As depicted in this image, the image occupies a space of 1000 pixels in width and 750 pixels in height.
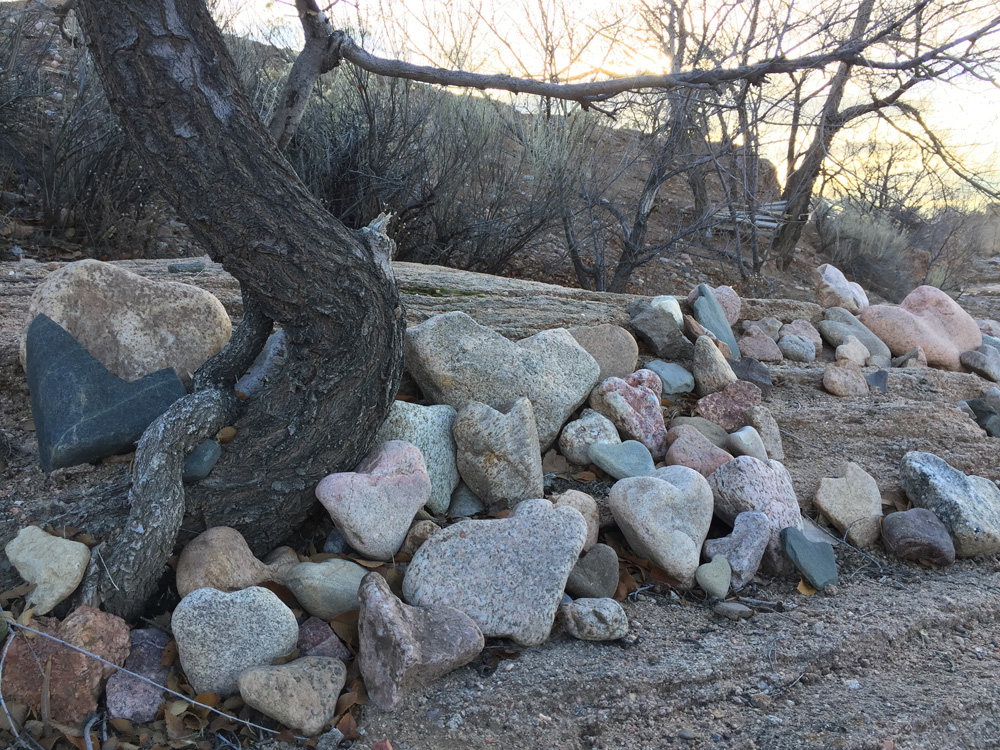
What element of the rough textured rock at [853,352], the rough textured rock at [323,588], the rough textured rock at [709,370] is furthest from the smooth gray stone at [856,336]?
the rough textured rock at [323,588]

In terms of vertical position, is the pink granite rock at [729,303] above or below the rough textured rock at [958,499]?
above

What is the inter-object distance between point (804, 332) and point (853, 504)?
1896 millimetres

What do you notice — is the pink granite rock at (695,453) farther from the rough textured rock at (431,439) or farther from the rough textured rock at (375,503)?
the rough textured rock at (375,503)

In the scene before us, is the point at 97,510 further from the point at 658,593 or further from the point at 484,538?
the point at 658,593

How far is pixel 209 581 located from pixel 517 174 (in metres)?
5.01

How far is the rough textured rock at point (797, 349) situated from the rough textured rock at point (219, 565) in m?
3.40

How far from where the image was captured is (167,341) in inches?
110

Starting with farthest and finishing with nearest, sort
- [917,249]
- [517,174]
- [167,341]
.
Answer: [917,249] → [517,174] → [167,341]

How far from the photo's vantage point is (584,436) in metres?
3.11

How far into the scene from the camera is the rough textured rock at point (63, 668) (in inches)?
71.7

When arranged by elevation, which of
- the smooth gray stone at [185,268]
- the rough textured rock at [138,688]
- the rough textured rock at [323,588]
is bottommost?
the rough textured rock at [138,688]

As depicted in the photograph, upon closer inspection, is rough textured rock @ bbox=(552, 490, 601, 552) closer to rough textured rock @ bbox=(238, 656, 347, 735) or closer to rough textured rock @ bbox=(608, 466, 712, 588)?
rough textured rock @ bbox=(608, 466, 712, 588)

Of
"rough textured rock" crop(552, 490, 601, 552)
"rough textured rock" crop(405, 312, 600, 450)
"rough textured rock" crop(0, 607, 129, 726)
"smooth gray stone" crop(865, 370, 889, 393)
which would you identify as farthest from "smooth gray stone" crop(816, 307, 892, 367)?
"rough textured rock" crop(0, 607, 129, 726)

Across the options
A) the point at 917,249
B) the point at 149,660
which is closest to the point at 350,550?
the point at 149,660
